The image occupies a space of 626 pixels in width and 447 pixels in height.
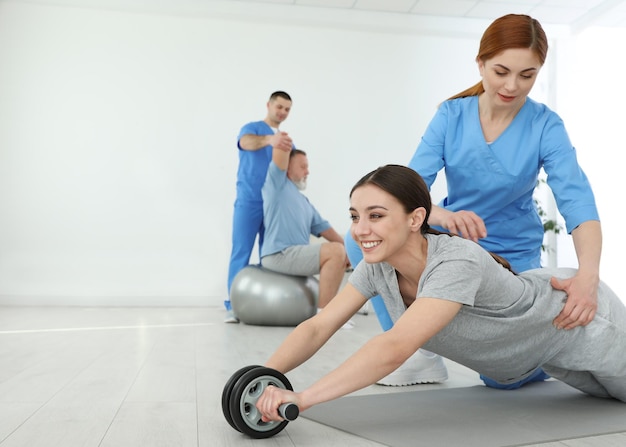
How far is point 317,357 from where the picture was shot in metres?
2.60

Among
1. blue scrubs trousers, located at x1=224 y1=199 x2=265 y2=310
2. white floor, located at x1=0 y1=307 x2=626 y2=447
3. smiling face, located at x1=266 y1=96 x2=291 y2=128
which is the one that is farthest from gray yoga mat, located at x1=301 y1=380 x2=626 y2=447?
smiling face, located at x1=266 y1=96 x2=291 y2=128

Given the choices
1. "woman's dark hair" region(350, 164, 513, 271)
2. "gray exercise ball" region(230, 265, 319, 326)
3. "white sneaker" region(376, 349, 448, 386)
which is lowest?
"gray exercise ball" region(230, 265, 319, 326)

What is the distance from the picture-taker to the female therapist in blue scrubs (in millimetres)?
1658

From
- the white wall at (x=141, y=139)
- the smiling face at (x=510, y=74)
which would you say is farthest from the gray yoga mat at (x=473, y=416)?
the white wall at (x=141, y=139)

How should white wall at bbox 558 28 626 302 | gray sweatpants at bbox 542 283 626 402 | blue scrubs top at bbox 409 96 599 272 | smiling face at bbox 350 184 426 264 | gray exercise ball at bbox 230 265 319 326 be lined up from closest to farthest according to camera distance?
1. smiling face at bbox 350 184 426 264
2. gray sweatpants at bbox 542 283 626 402
3. blue scrubs top at bbox 409 96 599 272
4. gray exercise ball at bbox 230 265 319 326
5. white wall at bbox 558 28 626 302

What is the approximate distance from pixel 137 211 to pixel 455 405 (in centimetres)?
395

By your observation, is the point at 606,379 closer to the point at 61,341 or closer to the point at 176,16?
the point at 61,341

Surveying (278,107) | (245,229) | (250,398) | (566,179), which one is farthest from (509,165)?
(245,229)

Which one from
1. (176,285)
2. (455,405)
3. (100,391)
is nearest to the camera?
(455,405)

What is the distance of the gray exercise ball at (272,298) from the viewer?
3.63 meters

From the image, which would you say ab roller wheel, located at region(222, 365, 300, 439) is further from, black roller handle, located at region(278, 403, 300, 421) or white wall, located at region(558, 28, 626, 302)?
white wall, located at region(558, 28, 626, 302)

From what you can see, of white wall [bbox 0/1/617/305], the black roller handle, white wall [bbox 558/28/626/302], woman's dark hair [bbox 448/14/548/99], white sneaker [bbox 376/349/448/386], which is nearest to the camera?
the black roller handle

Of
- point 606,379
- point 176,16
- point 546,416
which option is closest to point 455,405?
point 546,416

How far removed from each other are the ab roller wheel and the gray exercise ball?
87.6 inches
